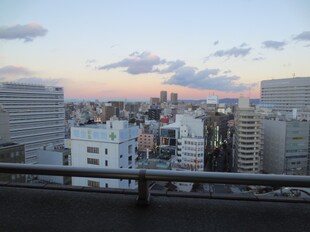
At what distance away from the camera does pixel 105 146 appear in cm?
977

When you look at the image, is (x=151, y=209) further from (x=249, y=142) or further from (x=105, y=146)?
(x=249, y=142)

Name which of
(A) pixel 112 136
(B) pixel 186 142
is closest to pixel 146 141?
(B) pixel 186 142

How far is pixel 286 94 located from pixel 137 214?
42.4 meters

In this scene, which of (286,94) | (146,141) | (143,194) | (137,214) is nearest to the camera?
(137,214)

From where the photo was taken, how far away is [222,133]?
1398 inches

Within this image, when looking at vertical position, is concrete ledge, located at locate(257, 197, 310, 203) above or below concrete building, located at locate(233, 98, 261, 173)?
above

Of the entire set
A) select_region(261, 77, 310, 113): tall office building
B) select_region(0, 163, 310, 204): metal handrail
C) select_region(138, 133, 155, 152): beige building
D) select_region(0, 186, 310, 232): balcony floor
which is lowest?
select_region(138, 133, 155, 152): beige building

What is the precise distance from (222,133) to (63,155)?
87.9ft

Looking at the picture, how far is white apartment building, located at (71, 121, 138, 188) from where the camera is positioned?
31.8 feet

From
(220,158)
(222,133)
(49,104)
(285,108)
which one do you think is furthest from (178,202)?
(285,108)

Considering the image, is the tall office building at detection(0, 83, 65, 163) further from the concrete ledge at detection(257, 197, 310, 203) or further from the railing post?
the concrete ledge at detection(257, 197, 310, 203)

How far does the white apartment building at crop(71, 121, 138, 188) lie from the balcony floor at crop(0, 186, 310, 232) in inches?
322

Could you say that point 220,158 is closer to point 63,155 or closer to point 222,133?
point 222,133

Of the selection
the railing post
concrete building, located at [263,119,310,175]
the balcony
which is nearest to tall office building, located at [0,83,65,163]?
concrete building, located at [263,119,310,175]
